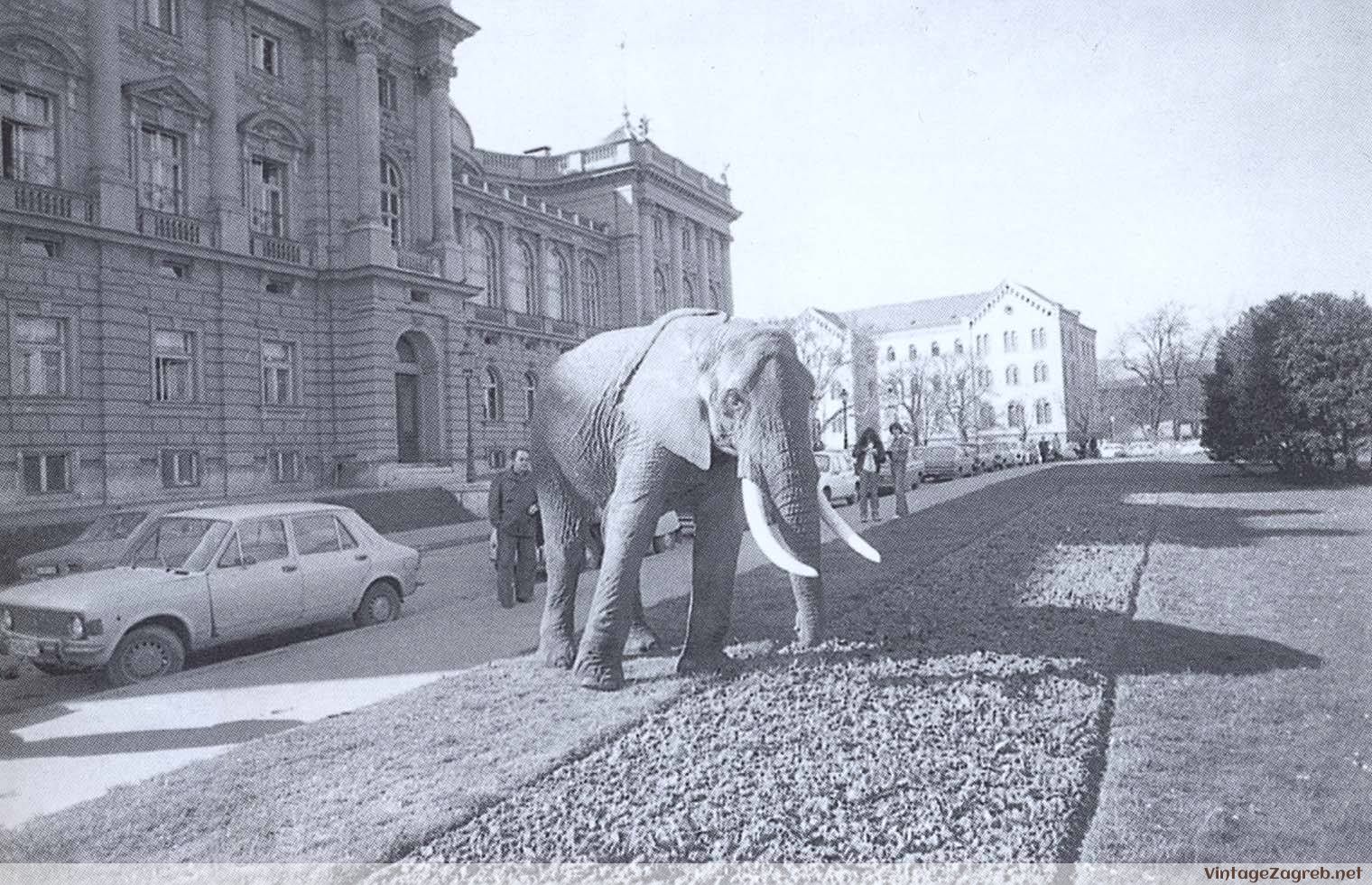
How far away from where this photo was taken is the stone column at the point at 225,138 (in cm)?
2573

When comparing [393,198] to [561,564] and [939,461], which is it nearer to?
[939,461]

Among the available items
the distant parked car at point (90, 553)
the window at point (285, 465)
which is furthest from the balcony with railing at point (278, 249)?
the distant parked car at point (90, 553)

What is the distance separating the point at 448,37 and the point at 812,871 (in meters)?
35.6

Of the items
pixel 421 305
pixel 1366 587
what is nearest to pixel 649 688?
pixel 1366 587

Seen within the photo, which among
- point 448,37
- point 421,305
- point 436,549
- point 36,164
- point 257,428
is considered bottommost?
point 436,549

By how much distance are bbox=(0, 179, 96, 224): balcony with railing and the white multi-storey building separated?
47804mm

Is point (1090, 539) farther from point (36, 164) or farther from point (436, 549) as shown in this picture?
point (36, 164)

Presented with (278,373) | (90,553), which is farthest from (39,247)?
(90,553)

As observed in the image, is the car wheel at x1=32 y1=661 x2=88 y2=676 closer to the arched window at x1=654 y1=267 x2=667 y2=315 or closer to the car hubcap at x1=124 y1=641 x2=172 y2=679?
the car hubcap at x1=124 y1=641 x2=172 y2=679

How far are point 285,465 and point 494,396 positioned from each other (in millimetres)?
13405

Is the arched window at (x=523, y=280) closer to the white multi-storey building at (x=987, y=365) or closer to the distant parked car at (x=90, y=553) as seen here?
the white multi-storey building at (x=987, y=365)

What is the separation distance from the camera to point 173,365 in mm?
24438

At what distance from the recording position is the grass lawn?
378 centimetres

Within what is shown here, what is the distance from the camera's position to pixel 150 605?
7.80 metres
